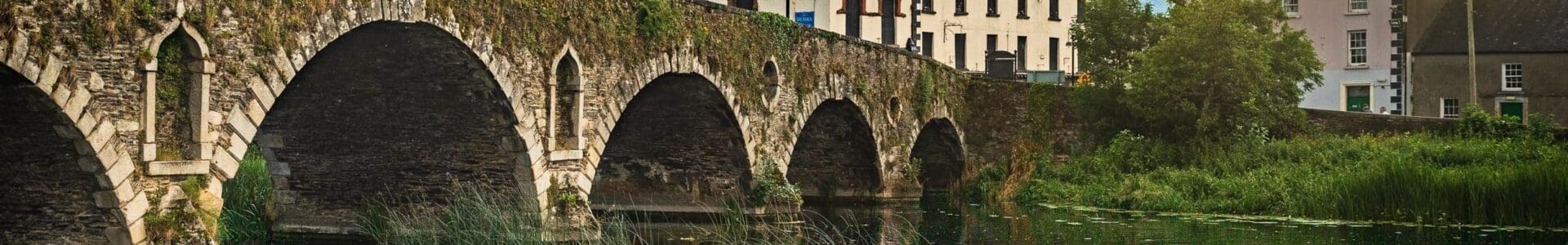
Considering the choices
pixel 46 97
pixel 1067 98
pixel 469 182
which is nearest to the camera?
pixel 46 97

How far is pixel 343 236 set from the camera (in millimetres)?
28438

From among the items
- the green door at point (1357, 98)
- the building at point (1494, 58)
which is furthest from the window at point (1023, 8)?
the building at point (1494, 58)

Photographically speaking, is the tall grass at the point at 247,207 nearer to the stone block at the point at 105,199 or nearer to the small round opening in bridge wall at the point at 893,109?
the stone block at the point at 105,199

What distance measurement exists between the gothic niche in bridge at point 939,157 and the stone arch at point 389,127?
19505 mm

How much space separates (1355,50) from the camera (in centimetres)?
5391

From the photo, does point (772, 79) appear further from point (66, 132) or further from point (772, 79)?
point (66, 132)

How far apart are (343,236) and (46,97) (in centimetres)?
1074

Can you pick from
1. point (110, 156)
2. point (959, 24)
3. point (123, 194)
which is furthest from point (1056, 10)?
point (110, 156)

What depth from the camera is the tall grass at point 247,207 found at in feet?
90.0

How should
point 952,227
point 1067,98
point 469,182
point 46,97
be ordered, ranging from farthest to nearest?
point 1067,98 < point 952,227 < point 469,182 < point 46,97

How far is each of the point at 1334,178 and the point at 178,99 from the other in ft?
66.9

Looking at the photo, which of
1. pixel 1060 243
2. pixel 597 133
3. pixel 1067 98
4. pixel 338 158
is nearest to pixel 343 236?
pixel 338 158

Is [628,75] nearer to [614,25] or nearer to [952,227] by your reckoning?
[614,25]

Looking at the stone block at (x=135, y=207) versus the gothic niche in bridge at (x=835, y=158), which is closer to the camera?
the stone block at (x=135, y=207)
